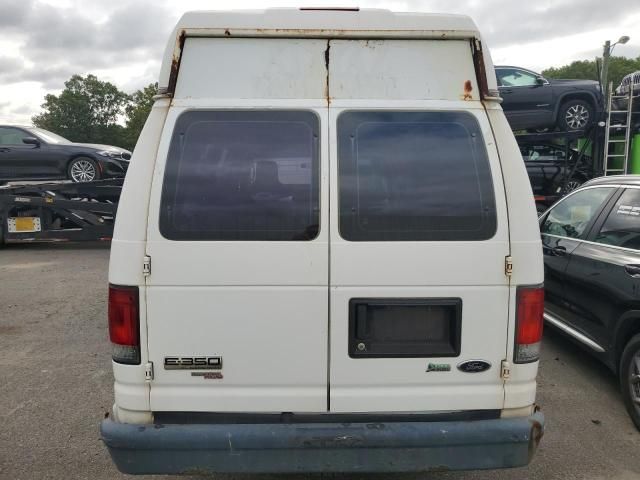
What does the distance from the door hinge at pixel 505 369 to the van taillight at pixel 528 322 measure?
0.04 metres

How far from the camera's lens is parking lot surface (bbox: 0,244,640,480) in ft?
10.0

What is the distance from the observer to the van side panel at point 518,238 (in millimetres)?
2240

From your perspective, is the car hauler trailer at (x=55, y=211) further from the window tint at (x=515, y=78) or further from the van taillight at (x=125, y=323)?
the van taillight at (x=125, y=323)

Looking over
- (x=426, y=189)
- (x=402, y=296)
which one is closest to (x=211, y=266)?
(x=402, y=296)

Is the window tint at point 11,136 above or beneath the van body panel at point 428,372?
above

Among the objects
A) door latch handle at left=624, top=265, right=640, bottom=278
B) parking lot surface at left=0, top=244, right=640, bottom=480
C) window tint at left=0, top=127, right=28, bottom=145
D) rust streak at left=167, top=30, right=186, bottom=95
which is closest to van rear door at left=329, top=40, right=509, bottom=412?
rust streak at left=167, top=30, right=186, bottom=95

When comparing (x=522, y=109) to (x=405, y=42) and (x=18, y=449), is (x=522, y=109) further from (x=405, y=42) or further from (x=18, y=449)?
(x=18, y=449)

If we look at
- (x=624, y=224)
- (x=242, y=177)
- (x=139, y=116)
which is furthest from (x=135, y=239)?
(x=139, y=116)

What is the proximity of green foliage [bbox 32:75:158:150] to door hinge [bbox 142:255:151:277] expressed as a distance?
189 feet

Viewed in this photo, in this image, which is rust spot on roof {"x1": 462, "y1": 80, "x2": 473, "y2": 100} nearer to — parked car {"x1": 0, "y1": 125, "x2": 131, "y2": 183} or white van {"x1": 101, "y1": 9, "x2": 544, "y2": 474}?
white van {"x1": 101, "y1": 9, "x2": 544, "y2": 474}

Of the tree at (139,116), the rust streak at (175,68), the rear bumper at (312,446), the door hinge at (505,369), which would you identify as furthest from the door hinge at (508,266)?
the tree at (139,116)

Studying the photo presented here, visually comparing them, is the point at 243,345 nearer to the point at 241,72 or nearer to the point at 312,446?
the point at 312,446

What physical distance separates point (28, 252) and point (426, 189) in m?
10.6

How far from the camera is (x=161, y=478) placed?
290 centimetres
